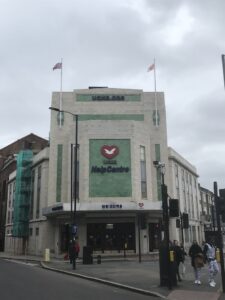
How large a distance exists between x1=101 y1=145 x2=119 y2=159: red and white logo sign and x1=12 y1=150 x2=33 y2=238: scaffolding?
1592 centimetres

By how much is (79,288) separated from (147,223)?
97.8 ft

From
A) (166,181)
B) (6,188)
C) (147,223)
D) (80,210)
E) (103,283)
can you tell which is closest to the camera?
(103,283)

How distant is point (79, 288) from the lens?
15820mm

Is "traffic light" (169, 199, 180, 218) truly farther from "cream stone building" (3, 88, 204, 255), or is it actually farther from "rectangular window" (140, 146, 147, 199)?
"rectangular window" (140, 146, 147, 199)

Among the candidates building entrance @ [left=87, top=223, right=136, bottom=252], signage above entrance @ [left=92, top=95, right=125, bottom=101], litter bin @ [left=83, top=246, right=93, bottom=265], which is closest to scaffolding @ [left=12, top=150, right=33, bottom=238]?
signage above entrance @ [left=92, top=95, right=125, bottom=101]

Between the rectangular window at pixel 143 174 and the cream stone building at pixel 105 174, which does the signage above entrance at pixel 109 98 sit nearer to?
the cream stone building at pixel 105 174

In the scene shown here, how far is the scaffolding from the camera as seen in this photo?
5603cm

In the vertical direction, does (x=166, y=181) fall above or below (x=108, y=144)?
below

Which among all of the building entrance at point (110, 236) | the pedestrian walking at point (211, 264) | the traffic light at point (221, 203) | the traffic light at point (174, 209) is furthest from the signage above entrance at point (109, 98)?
the traffic light at point (221, 203)

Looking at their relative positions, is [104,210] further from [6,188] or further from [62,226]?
[6,188]

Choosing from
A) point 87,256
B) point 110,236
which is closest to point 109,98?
point 110,236

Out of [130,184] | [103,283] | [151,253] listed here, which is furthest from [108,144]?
[103,283]

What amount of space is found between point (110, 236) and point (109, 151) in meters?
9.02

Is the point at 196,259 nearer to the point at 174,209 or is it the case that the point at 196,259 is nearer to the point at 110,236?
the point at 174,209
